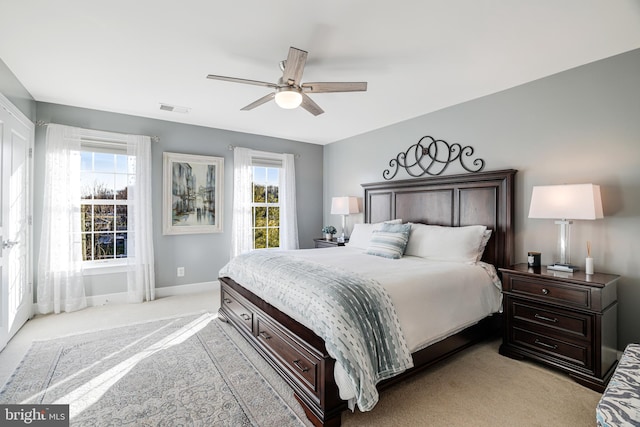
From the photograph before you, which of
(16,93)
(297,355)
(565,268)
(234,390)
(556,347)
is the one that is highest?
(16,93)

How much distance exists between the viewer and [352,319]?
5.98ft

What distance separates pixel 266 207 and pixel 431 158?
→ 9.33 feet

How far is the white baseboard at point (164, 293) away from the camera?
13.2 feet

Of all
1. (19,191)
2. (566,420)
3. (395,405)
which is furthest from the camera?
(19,191)

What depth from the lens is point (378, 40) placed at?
7.65 feet

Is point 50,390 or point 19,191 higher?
point 19,191

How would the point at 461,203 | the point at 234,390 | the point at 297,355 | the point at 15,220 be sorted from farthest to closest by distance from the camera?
the point at 461,203, the point at 15,220, the point at 234,390, the point at 297,355

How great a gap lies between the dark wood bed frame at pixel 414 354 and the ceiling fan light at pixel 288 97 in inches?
67.4

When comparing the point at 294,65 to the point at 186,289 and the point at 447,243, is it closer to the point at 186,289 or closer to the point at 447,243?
the point at 447,243

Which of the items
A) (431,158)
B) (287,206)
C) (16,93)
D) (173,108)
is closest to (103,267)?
(16,93)

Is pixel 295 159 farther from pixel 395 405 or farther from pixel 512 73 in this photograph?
pixel 395 405

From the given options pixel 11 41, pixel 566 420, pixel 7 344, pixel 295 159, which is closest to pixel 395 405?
pixel 566 420

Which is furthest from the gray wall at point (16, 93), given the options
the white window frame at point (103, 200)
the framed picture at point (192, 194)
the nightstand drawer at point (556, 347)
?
the nightstand drawer at point (556, 347)

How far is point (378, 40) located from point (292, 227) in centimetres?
364
